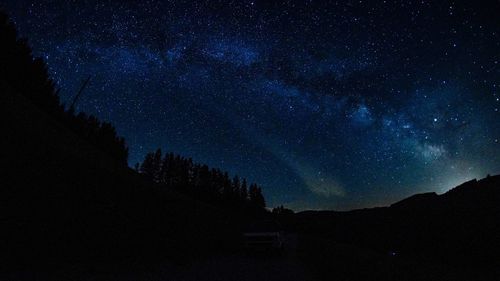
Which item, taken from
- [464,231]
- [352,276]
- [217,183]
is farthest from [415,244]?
[217,183]

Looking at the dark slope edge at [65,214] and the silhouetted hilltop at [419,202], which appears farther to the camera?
the silhouetted hilltop at [419,202]

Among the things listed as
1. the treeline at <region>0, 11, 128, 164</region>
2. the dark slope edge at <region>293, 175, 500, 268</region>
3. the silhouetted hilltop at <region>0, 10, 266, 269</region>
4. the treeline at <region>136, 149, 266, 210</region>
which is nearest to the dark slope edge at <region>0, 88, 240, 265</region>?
the silhouetted hilltop at <region>0, 10, 266, 269</region>

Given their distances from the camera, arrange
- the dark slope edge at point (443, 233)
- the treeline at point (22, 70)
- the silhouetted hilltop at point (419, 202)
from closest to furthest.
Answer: the dark slope edge at point (443, 233), the treeline at point (22, 70), the silhouetted hilltop at point (419, 202)

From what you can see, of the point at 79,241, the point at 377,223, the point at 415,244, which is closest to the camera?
the point at 79,241

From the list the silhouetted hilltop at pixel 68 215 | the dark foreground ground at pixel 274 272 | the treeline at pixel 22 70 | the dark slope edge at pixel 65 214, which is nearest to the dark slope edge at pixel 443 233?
the dark foreground ground at pixel 274 272

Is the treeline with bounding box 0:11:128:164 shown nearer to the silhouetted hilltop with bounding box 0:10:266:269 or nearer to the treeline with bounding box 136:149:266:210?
the silhouetted hilltop with bounding box 0:10:266:269

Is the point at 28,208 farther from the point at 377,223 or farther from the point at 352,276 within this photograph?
the point at 377,223

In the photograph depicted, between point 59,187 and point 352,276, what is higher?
point 59,187

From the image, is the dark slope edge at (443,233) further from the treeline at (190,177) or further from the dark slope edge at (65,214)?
the treeline at (190,177)

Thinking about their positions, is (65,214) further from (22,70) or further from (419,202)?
(419,202)

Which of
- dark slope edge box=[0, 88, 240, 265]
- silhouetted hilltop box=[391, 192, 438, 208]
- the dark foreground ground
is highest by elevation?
silhouetted hilltop box=[391, 192, 438, 208]

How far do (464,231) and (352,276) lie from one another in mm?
31979

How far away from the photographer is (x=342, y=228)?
52625 mm

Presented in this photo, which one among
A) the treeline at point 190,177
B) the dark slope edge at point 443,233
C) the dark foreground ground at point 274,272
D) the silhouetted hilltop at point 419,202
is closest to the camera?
the dark foreground ground at point 274,272
